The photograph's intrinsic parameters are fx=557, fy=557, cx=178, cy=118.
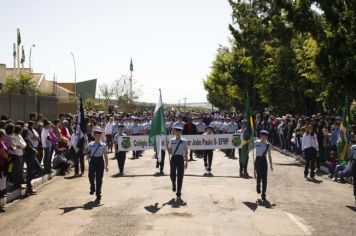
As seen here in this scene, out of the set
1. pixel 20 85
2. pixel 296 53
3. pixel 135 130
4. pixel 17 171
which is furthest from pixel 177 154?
pixel 20 85

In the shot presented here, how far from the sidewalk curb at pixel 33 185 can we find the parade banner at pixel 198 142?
291 cm

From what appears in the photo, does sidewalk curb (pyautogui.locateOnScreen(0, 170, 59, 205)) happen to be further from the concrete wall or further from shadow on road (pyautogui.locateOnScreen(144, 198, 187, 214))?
the concrete wall

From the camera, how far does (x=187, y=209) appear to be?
1240 cm

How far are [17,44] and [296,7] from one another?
7362 centimetres

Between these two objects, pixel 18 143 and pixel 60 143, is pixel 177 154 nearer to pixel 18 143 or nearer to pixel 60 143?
pixel 18 143

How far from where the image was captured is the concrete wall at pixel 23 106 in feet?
84.8

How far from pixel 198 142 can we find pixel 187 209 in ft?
30.3

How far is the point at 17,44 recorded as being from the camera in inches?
3561

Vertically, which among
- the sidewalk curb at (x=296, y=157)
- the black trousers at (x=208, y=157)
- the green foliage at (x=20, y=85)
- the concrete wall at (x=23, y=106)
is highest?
the green foliage at (x=20, y=85)

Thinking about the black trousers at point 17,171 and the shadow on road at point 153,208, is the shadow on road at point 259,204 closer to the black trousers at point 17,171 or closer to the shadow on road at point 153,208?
the shadow on road at point 153,208

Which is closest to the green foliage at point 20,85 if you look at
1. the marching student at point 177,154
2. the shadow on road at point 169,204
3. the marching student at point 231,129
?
the marching student at point 231,129

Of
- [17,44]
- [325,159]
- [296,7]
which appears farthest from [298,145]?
[17,44]

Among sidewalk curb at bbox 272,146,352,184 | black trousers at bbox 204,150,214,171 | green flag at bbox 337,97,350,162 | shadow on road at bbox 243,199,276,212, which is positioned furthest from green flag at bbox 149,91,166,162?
sidewalk curb at bbox 272,146,352,184

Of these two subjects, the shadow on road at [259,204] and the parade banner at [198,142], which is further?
the parade banner at [198,142]
